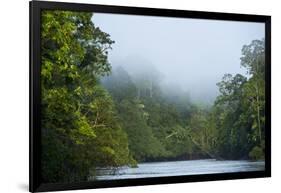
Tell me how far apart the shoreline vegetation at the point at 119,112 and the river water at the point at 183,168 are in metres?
0.04

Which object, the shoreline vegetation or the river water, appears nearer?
the shoreline vegetation

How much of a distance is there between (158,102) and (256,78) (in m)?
0.91

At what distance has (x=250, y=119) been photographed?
552 centimetres

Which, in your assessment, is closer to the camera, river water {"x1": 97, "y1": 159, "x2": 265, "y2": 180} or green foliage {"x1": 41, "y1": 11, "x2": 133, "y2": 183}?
green foliage {"x1": 41, "y1": 11, "x2": 133, "y2": 183}

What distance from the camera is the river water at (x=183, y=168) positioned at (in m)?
4.99

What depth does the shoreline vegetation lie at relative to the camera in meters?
4.71

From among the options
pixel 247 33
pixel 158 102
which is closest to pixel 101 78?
pixel 158 102

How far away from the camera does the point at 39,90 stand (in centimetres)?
463

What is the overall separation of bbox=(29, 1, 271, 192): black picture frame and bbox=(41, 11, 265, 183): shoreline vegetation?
0.16ft

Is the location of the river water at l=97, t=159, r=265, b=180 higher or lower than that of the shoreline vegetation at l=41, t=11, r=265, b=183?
lower

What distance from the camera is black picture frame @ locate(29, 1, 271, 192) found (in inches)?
182

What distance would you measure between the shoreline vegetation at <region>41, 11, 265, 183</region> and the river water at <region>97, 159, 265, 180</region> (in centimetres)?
4

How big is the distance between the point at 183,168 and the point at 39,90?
1.30 meters

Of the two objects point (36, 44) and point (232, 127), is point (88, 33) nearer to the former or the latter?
point (36, 44)
